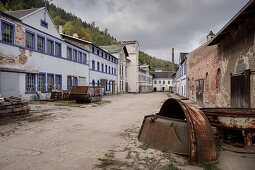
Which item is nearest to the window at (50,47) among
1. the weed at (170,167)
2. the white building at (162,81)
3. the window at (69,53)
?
the window at (69,53)

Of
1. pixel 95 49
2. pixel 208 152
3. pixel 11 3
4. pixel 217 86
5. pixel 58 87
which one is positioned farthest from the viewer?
pixel 11 3

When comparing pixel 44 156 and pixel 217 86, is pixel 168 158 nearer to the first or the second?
pixel 44 156

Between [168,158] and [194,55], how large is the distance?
19.0m

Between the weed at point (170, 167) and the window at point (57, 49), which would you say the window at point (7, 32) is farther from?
the weed at point (170, 167)

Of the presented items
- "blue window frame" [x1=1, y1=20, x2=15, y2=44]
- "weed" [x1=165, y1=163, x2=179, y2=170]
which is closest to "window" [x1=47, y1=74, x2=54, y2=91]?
"blue window frame" [x1=1, y1=20, x2=15, y2=44]

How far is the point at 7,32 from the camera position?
13070 mm

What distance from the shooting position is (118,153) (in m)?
3.92

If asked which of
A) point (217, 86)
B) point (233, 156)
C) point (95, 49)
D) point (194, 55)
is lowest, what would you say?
point (233, 156)

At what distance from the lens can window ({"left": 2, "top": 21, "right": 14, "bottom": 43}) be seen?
41.9ft

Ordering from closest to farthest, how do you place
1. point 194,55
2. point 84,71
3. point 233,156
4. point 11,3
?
point 233,156
point 194,55
point 84,71
point 11,3

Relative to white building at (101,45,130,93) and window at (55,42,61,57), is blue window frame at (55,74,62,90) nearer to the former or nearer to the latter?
window at (55,42,61,57)

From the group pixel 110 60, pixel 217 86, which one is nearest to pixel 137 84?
pixel 110 60

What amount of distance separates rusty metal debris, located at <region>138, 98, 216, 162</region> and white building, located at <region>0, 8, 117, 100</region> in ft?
42.5

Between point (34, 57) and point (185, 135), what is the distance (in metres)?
15.8
